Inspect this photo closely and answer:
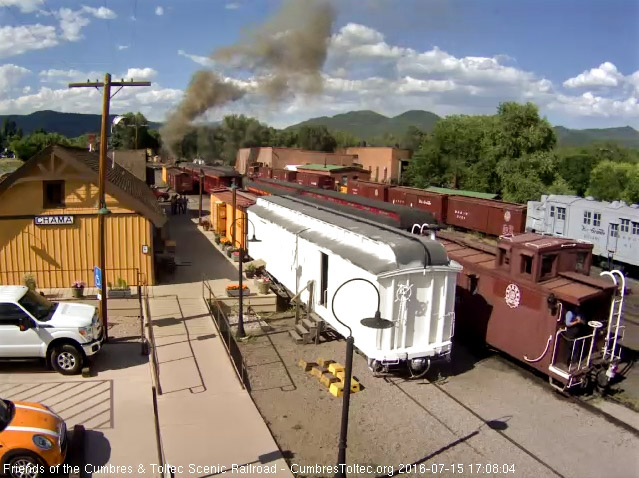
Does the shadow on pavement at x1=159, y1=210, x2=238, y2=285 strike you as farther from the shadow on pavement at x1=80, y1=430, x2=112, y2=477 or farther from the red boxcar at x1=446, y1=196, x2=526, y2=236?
the red boxcar at x1=446, y1=196, x2=526, y2=236

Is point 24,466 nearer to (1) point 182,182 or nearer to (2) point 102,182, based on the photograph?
(2) point 102,182

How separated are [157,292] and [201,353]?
20.1 ft

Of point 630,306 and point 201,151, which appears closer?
point 630,306

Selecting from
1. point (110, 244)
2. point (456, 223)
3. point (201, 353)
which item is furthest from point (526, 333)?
point (456, 223)

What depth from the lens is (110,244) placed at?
60.9 ft

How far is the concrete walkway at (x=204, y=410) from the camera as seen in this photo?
8.45 meters

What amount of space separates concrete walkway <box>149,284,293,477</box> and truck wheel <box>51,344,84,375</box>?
6.39ft

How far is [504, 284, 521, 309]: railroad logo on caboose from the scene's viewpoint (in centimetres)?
1261

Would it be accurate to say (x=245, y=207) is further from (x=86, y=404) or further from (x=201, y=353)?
(x=86, y=404)

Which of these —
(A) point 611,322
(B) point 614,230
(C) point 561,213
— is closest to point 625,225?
(B) point 614,230

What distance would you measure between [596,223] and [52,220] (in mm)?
25411

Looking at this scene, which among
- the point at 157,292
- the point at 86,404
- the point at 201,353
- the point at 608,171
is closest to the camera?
the point at 86,404

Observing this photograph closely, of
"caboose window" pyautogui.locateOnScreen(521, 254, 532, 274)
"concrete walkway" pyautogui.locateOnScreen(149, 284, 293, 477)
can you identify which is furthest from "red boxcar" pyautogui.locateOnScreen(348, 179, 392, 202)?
"caboose window" pyautogui.locateOnScreen(521, 254, 532, 274)

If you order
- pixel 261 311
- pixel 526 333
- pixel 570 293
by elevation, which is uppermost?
pixel 570 293
